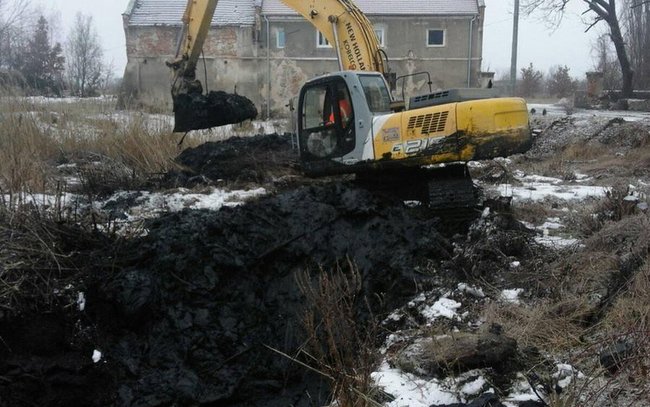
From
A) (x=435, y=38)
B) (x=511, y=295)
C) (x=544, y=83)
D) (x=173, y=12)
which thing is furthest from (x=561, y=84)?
(x=511, y=295)

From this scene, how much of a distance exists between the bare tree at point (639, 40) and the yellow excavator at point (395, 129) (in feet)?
78.6

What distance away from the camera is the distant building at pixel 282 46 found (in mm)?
25406

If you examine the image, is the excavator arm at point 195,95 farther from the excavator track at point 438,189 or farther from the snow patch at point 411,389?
the snow patch at point 411,389

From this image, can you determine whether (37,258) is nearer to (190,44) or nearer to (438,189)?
(438,189)

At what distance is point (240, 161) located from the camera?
9.55 metres

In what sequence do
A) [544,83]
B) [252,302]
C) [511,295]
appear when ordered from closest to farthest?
1. [252,302]
2. [511,295]
3. [544,83]

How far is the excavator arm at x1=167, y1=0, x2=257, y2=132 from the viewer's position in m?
8.99

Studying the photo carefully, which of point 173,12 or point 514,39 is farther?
point 173,12

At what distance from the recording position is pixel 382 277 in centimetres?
530

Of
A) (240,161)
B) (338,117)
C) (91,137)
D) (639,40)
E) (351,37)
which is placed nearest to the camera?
(338,117)

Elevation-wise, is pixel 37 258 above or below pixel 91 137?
below

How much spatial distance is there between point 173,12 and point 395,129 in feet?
73.4

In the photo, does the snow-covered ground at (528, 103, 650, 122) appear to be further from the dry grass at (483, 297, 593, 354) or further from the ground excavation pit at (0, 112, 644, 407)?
the dry grass at (483, 297, 593, 354)

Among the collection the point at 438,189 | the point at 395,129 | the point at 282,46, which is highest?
the point at 282,46
